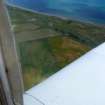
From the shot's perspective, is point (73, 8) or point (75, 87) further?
point (73, 8)

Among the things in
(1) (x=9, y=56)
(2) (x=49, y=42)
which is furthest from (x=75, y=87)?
(1) (x=9, y=56)

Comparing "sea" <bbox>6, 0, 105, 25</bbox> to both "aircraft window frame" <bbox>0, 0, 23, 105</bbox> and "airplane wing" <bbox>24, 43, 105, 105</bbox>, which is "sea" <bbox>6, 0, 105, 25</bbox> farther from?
"aircraft window frame" <bbox>0, 0, 23, 105</bbox>

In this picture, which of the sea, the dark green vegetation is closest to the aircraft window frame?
the dark green vegetation

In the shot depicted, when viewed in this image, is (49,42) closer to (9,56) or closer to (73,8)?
(73,8)

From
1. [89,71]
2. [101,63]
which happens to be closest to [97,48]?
[101,63]

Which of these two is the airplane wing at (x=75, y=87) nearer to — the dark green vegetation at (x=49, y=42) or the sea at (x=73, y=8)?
the dark green vegetation at (x=49, y=42)

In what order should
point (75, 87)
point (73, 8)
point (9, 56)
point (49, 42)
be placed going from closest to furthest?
point (9, 56), point (75, 87), point (49, 42), point (73, 8)
